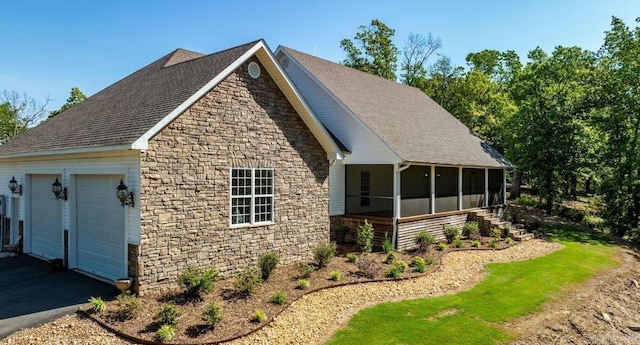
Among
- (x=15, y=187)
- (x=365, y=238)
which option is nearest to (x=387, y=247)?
(x=365, y=238)

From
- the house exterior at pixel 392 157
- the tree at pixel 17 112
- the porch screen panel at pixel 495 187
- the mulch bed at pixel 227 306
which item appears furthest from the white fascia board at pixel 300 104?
the tree at pixel 17 112

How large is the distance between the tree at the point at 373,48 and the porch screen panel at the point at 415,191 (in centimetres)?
2245

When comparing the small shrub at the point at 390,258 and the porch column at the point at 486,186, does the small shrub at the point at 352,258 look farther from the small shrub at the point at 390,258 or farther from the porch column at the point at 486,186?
the porch column at the point at 486,186

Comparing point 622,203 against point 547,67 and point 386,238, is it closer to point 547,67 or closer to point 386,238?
point 547,67

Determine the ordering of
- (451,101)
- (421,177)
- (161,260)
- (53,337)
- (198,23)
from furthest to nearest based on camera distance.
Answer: (451,101)
(421,177)
(198,23)
(161,260)
(53,337)

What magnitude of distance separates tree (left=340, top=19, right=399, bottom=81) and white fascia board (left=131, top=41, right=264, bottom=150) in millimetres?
30678

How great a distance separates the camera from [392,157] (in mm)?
15320

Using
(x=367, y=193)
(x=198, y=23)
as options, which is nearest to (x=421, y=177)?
(x=367, y=193)

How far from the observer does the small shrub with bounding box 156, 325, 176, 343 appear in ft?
24.2

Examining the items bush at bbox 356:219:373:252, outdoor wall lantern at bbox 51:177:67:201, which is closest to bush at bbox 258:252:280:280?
bush at bbox 356:219:373:252

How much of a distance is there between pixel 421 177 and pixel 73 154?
15.2 meters

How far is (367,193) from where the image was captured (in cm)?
2066

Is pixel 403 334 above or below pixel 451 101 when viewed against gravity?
below

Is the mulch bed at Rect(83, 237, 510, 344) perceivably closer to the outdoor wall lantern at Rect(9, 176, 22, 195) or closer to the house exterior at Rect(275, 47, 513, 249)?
the house exterior at Rect(275, 47, 513, 249)
